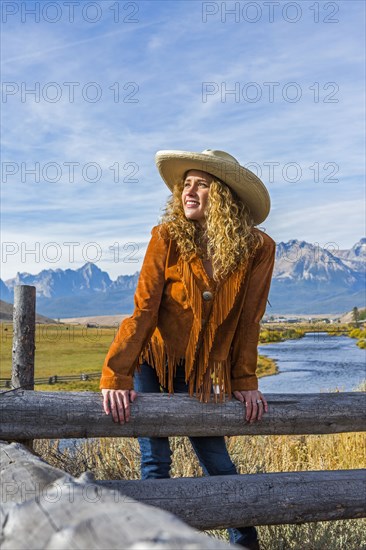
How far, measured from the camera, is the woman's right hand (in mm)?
3355

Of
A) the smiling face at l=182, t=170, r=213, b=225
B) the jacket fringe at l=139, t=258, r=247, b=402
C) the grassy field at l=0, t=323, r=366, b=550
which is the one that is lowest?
the grassy field at l=0, t=323, r=366, b=550

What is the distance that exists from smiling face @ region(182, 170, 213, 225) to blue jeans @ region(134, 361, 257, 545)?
778 millimetres

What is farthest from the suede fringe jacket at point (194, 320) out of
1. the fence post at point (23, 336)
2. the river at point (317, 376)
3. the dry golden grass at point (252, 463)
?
the river at point (317, 376)

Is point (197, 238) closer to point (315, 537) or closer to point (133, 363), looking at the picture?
point (133, 363)

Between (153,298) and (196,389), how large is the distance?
0.54 m

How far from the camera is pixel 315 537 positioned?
4113 millimetres

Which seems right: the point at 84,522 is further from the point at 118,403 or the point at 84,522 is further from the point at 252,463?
the point at 252,463

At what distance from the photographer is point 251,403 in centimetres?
358

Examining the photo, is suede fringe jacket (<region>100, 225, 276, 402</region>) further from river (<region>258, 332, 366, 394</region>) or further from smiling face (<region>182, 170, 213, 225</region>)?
river (<region>258, 332, 366, 394</region>)

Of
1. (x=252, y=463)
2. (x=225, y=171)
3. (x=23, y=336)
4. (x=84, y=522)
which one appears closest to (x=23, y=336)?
(x=23, y=336)

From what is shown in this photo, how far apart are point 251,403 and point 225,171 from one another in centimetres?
119

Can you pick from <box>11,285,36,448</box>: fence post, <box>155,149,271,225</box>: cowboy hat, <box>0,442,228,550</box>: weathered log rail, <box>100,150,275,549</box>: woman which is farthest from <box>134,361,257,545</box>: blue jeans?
<box>0,442,228,550</box>: weathered log rail

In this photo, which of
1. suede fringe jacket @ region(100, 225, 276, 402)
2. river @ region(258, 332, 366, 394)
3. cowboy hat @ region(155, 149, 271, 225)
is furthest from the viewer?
river @ region(258, 332, 366, 394)

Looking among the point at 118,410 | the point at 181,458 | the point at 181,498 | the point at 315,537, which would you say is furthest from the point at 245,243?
the point at 181,458
